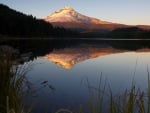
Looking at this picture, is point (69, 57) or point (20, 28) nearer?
point (69, 57)

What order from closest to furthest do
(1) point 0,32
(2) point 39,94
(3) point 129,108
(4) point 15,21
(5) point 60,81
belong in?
(3) point 129,108 < (2) point 39,94 < (5) point 60,81 < (1) point 0,32 < (4) point 15,21

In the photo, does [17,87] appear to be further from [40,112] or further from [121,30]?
[121,30]

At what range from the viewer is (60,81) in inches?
493

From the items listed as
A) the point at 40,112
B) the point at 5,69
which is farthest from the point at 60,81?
the point at 5,69

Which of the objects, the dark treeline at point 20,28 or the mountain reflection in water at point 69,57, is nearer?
the mountain reflection in water at point 69,57

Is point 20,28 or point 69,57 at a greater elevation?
point 20,28

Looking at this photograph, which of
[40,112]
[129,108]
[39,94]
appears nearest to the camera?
[129,108]

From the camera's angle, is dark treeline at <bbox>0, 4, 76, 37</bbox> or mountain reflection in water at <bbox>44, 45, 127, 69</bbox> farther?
dark treeline at <bbox>0, 4, 76, 37</bbox>

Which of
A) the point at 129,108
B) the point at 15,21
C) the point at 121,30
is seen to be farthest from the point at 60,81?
the point at 121,30

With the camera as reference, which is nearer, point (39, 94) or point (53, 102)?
point (53, 102)

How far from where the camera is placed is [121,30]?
577 feet

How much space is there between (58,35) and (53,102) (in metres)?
112

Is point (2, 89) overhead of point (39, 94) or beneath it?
overhead

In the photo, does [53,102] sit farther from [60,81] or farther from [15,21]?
[15,21]
